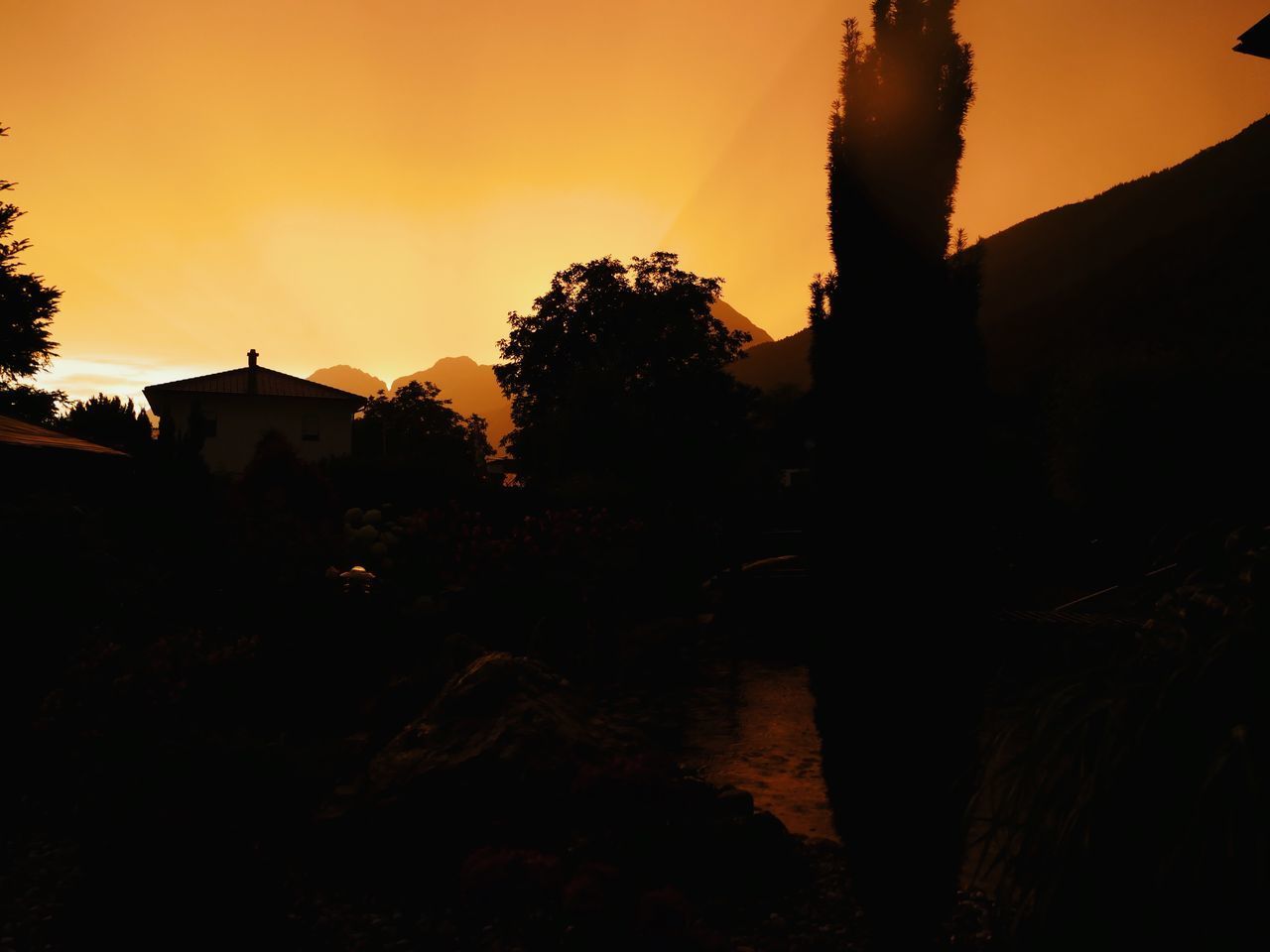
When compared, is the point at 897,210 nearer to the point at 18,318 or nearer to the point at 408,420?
the point at 18,318

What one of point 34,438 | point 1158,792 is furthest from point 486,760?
point 34,438

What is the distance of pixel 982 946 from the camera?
3309mm

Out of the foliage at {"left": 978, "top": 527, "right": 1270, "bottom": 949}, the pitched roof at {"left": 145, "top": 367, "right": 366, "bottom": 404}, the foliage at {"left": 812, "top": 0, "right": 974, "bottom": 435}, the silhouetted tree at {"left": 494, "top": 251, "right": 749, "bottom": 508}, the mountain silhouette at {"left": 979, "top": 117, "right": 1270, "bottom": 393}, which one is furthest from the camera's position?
the pitched roof at {"left": 145, "top": 367, "right": 366, "bottom": 404}

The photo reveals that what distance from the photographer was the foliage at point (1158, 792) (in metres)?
1.96

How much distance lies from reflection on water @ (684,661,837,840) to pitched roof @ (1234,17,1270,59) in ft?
24.7

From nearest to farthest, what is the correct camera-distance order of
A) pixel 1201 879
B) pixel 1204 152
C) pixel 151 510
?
pixel 1201 879 → pixel 151 510 → pixel 1204 152

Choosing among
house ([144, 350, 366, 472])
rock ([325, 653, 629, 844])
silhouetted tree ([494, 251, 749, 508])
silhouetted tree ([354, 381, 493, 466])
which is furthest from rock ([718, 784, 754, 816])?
silhouetted tree ([354, 381, 493, 466])

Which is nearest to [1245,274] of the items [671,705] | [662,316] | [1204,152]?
[662,316]

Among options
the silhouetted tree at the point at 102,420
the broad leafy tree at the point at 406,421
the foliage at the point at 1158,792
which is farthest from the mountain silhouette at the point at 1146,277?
the broad leafy tree at the point at 406,421

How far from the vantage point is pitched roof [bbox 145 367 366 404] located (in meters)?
40.2

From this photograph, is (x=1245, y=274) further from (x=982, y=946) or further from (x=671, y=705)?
(x=982, y=946)

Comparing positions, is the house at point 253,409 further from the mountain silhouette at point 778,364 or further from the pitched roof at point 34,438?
the mountain silhouette at point 778,364

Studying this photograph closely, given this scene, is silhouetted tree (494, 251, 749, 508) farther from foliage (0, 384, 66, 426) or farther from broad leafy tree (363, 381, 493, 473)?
broad leafy tree (363, 381, 493, 473)

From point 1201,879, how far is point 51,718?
20.7 feet
